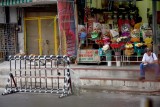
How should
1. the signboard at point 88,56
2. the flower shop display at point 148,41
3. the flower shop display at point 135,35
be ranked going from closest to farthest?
the flower shop display at point 148,41 < the flower shop display at point 135,35 < the signboard at point 88,56

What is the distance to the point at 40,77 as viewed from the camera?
1141 cm

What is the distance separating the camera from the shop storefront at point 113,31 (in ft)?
44.0

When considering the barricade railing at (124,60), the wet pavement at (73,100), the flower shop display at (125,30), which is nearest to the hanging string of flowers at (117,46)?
the barricade railing at (124,60)

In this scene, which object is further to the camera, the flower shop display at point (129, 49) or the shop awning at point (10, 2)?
the shop awning at point (10, 2)

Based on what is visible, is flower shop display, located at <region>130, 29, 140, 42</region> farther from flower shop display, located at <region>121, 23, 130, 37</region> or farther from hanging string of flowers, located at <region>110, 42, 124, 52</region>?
hanging string of flowers, located at <region>110, 42, 124, 52</region>

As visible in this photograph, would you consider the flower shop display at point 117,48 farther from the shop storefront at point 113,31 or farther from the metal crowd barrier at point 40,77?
the metal crowd barrier at point 40,77

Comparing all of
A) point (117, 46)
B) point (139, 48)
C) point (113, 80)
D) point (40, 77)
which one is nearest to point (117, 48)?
point (117, 46)

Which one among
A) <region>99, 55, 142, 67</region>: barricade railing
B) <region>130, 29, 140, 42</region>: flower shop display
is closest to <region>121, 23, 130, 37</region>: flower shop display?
<region>130, 29, 140, 42</region>: flower shop display

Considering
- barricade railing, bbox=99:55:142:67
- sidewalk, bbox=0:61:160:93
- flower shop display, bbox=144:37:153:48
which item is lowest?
sidewalk, bbox=0:61:160:93

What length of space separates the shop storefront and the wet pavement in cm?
287

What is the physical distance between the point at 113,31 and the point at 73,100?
186 inches

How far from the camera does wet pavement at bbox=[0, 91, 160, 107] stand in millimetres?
9359

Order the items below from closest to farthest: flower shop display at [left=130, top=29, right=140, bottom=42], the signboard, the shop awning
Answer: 1. flower shop display at [left=130, top=29, right=140, bottom=42]
2. the signboard
3. the shop awning

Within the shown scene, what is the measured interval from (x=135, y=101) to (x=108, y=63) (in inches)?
149
